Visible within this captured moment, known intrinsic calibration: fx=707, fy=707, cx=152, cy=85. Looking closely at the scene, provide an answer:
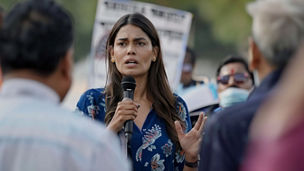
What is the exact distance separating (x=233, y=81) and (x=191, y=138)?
3143 millimetres

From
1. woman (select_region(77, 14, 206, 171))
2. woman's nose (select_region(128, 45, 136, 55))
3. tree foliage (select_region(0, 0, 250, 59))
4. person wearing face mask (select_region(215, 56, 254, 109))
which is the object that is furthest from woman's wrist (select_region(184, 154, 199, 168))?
tree foliage (select_region(0, 0, 250, 59))

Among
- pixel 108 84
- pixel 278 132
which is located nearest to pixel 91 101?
pixel 108 84

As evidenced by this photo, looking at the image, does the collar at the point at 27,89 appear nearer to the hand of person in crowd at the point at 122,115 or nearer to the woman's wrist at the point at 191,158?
the hand of person in crowd at the point at 122,115

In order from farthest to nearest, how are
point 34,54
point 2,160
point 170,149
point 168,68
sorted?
point 168,68 → point 170,149 → point 34,54 → point 2,160

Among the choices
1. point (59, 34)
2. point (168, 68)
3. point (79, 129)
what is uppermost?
point (168, 68)

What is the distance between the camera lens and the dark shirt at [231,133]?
3.18 m

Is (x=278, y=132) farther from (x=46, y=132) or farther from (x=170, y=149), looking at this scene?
(x=170, y=149)

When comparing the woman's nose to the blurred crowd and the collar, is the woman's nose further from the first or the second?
the collar

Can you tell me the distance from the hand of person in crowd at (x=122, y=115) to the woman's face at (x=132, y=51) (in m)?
0.67

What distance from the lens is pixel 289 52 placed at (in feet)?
10.4

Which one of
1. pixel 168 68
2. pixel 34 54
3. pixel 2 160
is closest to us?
pixel 2 160

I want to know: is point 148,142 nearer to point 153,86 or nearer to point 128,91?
point 128,91

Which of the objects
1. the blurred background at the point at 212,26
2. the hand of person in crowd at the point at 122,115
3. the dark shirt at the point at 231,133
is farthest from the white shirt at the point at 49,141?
the blurred background at the point at 212,26

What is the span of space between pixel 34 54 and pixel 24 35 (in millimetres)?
83
